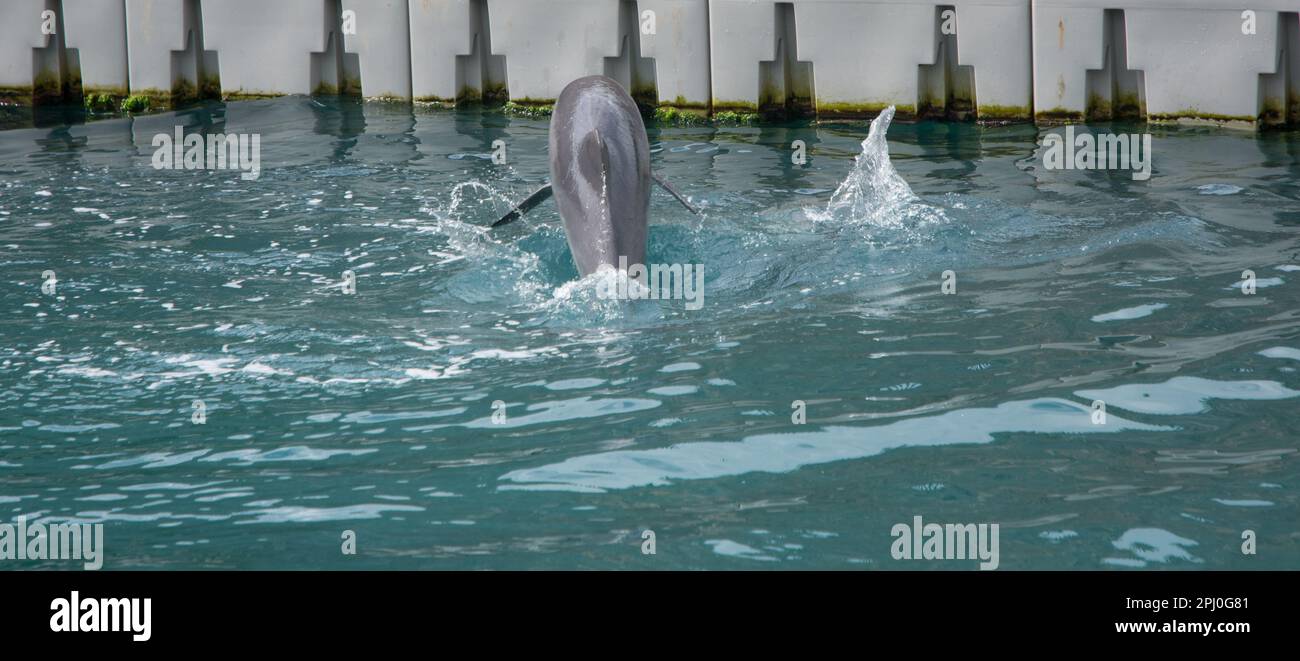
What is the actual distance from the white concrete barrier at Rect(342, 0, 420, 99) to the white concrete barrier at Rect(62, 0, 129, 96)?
8.13 ft

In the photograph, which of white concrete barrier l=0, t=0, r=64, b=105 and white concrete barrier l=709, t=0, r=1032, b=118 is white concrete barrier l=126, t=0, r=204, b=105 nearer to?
white concrete barrier l=0, t=0, r=64, b=105

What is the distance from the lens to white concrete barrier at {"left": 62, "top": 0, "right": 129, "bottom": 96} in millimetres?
14664

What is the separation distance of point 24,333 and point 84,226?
2723 mm

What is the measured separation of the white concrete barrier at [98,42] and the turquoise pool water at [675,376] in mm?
4566

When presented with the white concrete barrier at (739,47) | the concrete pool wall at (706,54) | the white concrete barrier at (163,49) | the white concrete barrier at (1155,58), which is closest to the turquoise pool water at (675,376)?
the white concrete barrier at (1155,58)

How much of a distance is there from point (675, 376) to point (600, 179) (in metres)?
1.65

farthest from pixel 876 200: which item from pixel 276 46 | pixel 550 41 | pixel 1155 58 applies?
pixel 276 46

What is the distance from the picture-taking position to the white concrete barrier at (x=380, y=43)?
14336 millimetres

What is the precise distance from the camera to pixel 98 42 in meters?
14.8

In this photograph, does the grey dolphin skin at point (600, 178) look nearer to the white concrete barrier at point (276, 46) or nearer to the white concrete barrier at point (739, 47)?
the white concrete barrier at point (739, 47)

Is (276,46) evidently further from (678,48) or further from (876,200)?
(876,200)

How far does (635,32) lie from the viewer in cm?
1380

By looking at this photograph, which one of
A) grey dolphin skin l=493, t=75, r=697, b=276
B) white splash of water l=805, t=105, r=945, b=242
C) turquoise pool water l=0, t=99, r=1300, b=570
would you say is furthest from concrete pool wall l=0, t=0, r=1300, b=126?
grey dolphin skin l=493, t=75, r=697, b=276

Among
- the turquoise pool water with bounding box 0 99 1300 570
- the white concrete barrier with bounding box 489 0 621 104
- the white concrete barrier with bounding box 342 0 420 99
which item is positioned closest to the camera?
the turquoise pool water with bounding box 0 99 1300 570
